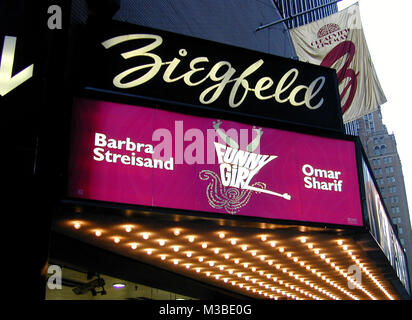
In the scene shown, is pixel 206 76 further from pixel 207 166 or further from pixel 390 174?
pixel 390 174

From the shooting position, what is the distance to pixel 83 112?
10.4 m

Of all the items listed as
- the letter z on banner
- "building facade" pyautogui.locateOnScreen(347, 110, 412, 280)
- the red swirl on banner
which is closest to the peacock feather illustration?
the letter z on banner

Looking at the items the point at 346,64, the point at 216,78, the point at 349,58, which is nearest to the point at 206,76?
the point at 216,78

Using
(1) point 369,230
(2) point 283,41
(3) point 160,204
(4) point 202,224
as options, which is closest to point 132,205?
(3) point 160,204

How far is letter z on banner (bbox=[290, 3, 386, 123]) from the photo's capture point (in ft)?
54.9

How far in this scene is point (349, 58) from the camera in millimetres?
17406

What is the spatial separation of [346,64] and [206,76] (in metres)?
6.64

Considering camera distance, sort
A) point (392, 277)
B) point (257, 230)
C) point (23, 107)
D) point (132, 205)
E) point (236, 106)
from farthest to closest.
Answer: point (392, 277), point (236, 106), point (257, 230), point (132, 205), point (23, 107)

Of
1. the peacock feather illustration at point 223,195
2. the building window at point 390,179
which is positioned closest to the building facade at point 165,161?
the peacock feather illustration at point 223,195

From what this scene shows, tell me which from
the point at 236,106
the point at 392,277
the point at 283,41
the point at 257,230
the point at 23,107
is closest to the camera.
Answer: the point at 23,107

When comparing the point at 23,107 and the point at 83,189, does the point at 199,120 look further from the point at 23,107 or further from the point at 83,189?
the point at 23,107

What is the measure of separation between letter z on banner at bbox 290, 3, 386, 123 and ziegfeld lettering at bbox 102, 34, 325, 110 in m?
2.82

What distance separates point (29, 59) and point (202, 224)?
193 inches

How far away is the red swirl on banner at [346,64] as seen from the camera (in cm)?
1703
